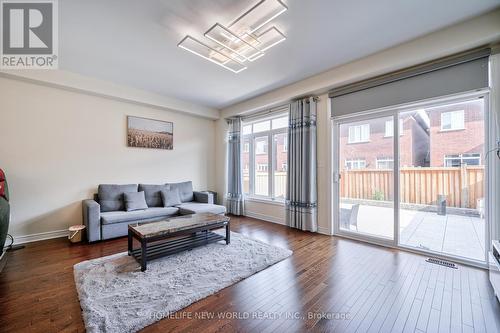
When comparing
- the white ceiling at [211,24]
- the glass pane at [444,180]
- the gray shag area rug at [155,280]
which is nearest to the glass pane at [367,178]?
the glass pane at [444,180]

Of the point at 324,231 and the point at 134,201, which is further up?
the point at 134,201

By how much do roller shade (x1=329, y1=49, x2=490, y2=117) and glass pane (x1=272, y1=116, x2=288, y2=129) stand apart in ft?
3.86

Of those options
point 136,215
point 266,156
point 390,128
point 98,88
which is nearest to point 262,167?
point 266,156

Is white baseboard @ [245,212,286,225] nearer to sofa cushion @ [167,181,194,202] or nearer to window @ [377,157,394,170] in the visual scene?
sofa cushion @ [167,181,194,202]

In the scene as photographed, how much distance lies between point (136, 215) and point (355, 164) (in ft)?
12.6

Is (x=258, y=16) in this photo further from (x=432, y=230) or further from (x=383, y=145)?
(x=432, y=230)

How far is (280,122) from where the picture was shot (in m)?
4.67

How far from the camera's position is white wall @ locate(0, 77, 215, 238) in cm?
316

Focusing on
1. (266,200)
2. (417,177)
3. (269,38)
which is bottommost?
(266,200)

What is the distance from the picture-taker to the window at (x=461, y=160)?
98.0 inches

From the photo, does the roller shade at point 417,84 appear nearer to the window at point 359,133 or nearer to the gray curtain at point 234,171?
the window at point 359,133

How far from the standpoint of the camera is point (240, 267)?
2369 millimetres

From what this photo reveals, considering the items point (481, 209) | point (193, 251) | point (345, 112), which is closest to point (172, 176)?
point (193, 251)

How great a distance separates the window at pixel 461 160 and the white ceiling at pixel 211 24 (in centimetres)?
155
